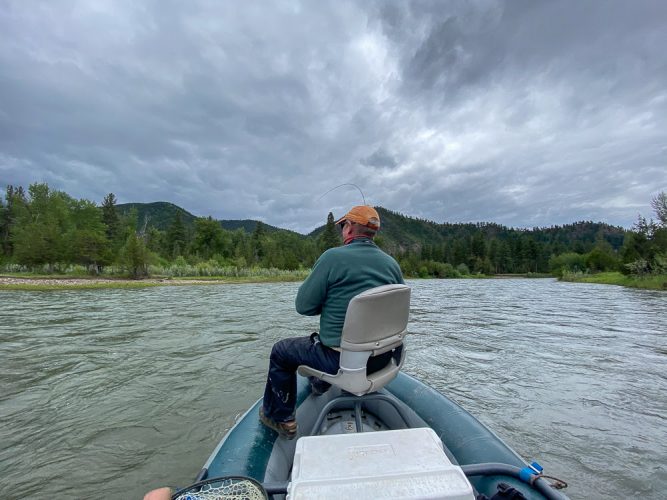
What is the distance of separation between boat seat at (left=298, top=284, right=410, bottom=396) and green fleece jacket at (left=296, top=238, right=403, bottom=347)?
17 cm

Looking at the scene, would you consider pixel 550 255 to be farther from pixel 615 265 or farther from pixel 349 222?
Answer: pixel 349 222

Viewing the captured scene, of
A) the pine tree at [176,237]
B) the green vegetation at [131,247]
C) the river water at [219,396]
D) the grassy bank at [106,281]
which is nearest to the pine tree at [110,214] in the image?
the green vegetation at [131,247]

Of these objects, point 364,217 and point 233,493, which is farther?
point 364,217

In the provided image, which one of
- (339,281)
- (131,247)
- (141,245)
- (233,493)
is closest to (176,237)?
(141,245)

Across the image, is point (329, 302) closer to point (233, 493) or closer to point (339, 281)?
point (339, 281)

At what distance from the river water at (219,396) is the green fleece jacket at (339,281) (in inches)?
89.1

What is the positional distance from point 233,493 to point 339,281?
5.06ft

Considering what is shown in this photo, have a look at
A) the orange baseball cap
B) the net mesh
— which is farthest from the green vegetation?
the net mesh

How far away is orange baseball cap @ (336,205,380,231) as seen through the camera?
3046 mm

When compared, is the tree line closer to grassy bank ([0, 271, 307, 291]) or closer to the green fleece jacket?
grassy bank ([0, 271, 307, 291])

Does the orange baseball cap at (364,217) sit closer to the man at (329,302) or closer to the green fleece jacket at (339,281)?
the man at (329,302)

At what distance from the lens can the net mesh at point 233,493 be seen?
1641 millimetres

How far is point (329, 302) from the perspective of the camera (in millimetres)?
2893

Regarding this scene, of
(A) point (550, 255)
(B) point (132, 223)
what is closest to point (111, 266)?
(B) point (132, 223)
